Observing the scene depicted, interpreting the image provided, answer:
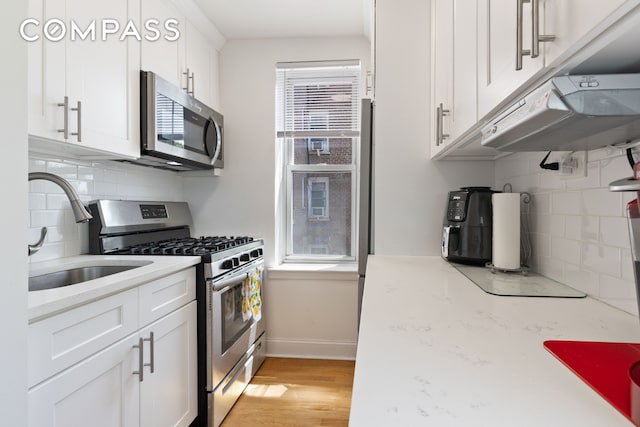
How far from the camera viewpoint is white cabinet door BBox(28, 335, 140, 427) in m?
1.06

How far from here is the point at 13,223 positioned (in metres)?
0.88

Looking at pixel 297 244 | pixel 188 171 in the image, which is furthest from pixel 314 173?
pixel 188 171

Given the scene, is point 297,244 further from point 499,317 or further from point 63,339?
point 499,317

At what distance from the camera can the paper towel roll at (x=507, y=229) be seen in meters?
1.37

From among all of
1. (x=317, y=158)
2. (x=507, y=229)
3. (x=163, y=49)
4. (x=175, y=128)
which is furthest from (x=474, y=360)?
(x=317, y=158)

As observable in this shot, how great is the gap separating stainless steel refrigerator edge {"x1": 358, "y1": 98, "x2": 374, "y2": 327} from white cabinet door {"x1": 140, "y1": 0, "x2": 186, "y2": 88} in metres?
1.18

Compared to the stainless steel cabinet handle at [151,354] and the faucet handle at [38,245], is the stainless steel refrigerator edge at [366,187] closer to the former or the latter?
the stainless steel cabinet handle at [151,354]

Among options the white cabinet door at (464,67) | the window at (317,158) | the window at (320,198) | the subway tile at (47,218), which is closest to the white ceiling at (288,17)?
the window at (317,158)

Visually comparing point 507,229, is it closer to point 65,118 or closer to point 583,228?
point 583,228

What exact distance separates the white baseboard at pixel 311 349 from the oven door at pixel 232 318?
225 mm

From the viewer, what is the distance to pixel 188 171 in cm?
286

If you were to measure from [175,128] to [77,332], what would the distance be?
4.44 feet

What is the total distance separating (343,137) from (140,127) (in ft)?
5.19

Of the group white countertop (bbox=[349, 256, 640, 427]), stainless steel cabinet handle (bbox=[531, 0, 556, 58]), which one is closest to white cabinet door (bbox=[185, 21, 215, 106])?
white countertop (bbox=[349, 256, 640, 427])
